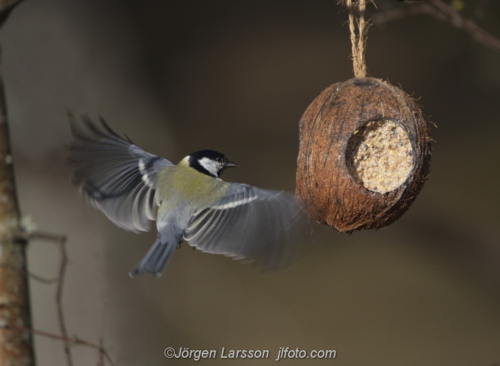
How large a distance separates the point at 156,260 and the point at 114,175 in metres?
0.48

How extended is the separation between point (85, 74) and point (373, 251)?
9.12 feet

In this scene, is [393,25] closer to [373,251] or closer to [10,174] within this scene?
[373,251]

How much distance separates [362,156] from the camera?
2.68m

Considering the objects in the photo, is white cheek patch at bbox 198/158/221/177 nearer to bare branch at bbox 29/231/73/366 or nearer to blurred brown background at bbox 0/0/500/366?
bare branch at bbox 29/231/73/366

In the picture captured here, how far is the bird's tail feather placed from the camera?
261 centimetres

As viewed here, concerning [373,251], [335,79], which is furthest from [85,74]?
[373,251]

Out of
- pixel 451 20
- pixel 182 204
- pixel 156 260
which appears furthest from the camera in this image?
pixel 182 204

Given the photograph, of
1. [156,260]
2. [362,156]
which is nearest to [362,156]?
[362,156]

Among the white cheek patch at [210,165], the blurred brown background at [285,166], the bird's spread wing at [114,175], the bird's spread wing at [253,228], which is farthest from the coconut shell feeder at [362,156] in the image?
the blurred brown background at [285,166]

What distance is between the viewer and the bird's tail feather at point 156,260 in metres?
2.61

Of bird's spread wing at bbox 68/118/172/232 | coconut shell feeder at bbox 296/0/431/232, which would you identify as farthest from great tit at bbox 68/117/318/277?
coconut shell feeder at bbox 296/0/431/232

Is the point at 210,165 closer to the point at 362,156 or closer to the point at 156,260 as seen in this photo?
the point at 156,260

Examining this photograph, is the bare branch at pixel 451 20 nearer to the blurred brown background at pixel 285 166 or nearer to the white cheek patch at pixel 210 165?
the white cheek patch at pixel 210 165

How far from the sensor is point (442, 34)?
5.28 metres
